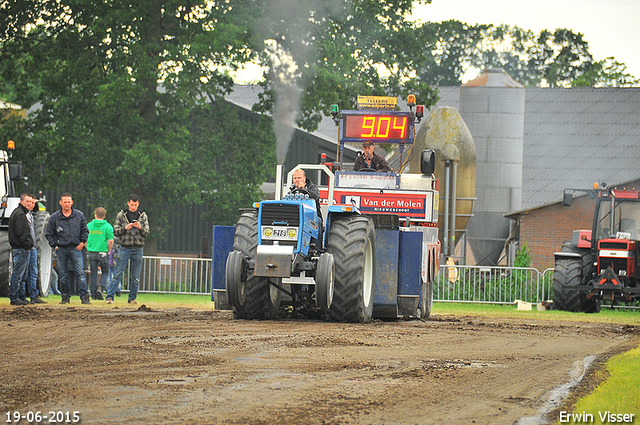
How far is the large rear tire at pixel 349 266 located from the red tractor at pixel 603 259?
7.72 m

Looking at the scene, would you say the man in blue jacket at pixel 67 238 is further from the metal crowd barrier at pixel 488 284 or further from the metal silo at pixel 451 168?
the metal silo at pixel 451 168

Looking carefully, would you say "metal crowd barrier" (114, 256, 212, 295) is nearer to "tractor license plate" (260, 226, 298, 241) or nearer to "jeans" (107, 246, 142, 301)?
"jeans" (107, 246, 142, 301)

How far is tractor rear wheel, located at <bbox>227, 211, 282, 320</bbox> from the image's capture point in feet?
39.7

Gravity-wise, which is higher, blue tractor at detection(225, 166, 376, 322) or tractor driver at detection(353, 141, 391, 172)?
tractor driver at detection(353, 141, 391, 172)

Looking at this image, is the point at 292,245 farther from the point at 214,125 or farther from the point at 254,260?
the point at 214,125

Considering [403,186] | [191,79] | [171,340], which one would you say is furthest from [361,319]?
[191,79]

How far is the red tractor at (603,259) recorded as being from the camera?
18891 mm

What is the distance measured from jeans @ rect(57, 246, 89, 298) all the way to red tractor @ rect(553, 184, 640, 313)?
9222 millimetres

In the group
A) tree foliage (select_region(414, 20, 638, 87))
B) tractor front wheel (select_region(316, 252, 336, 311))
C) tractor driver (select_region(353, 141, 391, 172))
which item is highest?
tree foliage (select_region(414, 20, 638, 87))

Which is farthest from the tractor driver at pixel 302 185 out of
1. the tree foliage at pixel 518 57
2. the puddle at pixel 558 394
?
the tree foliage at pixel 518 57

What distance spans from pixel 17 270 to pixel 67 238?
1.21 metres

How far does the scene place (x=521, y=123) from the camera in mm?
33656

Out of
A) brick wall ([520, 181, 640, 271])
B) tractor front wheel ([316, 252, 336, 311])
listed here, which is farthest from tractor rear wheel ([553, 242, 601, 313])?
brick wall ([520, 181, 640, 271])

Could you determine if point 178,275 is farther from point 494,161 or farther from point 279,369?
point 279,369
